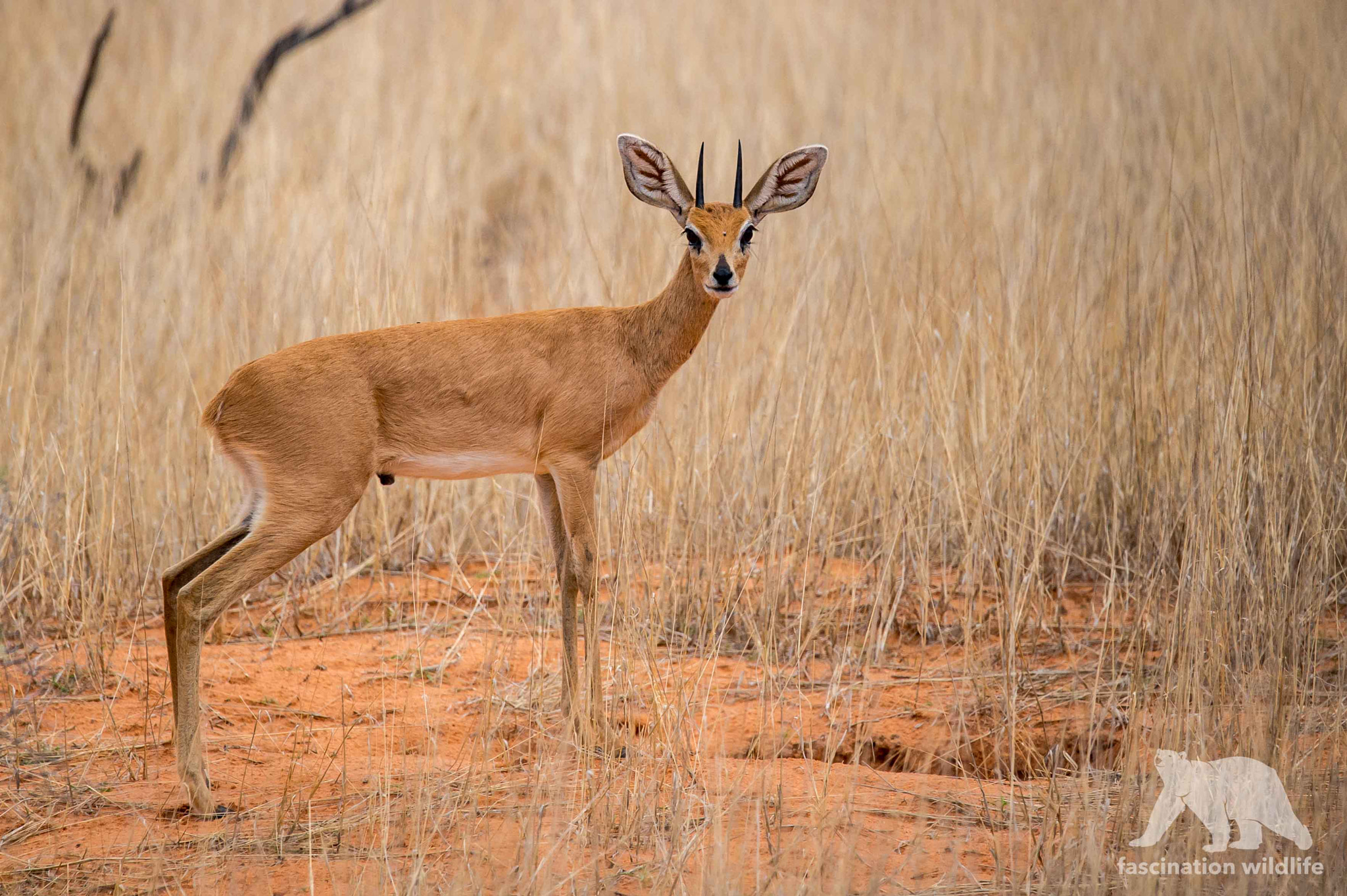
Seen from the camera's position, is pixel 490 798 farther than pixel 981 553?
No

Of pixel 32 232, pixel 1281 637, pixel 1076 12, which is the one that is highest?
pixel 1076 12

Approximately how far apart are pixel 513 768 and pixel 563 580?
30.9 inches

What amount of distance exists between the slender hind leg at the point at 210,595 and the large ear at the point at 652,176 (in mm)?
1657

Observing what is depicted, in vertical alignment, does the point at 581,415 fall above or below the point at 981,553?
above

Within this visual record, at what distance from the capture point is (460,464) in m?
4.32

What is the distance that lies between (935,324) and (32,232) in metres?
6.01

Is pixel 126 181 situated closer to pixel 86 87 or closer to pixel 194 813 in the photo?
pixel 86 87

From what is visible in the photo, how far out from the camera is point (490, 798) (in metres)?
3.74

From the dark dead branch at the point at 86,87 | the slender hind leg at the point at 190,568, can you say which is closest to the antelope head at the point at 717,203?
the slender hind leg at the point at 190,568

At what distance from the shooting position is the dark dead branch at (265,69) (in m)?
9.16

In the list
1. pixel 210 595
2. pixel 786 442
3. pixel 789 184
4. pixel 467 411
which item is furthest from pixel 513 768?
pixel 786 442

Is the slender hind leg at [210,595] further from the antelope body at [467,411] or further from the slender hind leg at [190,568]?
the slender hind leg at [190,568]

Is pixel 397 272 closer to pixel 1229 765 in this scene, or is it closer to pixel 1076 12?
pixel 1229 765

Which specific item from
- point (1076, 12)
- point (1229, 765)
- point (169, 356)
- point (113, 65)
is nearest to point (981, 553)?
point (1229, 765)
